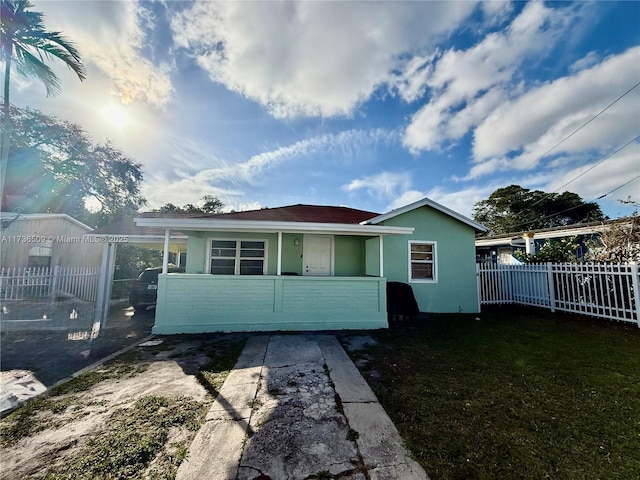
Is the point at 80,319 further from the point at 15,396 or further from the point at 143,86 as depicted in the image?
the point at 143,86

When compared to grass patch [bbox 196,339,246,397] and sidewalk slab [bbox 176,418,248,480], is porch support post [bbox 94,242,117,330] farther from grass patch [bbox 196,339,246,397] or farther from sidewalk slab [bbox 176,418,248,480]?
sidewalk slab [bbox 176,418,248,480]

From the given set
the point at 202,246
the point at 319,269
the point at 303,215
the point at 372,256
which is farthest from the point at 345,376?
the point at 303,215

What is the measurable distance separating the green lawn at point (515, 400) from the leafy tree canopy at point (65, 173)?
1929 centimetres

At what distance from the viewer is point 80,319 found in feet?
27.3

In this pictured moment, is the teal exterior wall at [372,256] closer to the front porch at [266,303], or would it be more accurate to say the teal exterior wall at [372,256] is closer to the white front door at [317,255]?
the white front door at [317,255]

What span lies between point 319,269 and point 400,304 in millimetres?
3099

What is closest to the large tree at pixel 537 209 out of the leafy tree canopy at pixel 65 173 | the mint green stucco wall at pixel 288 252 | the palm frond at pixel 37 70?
the mint green stucco wall at pixel 288 252

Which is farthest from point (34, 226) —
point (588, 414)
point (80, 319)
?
point (588, 414)

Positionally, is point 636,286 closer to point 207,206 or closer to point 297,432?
point 297,432

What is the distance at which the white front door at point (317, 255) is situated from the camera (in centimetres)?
948

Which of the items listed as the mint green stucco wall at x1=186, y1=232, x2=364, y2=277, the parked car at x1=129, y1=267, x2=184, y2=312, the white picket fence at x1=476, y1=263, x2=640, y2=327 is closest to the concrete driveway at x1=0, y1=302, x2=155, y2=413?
the parked car at x1=129, y1=267, x2=184, y2=312

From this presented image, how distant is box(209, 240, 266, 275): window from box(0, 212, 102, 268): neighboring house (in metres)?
6.89

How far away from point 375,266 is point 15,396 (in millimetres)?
8384

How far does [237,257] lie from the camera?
9250mm
